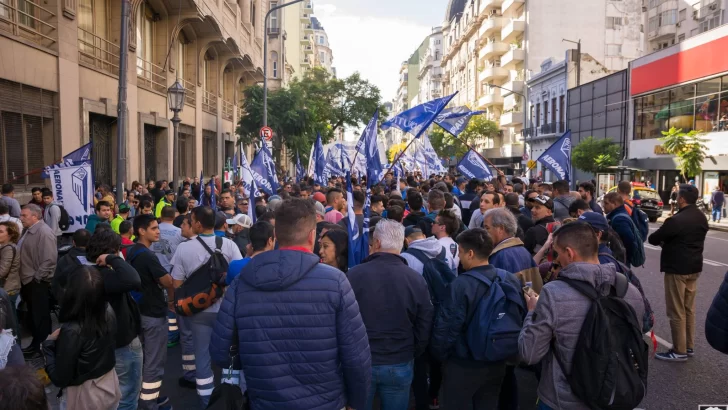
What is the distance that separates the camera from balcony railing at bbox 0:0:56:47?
1166cm

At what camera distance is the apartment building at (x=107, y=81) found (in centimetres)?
1224

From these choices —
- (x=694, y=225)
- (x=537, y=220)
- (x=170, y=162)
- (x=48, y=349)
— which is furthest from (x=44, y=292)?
(x=170, y=162)

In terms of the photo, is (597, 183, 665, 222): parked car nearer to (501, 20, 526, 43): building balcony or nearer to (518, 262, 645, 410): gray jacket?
(518, 262, 645, 410): gray jacket

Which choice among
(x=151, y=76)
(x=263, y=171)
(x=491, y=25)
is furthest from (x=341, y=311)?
(x=491, y=25)

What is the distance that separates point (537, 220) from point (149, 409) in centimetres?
464

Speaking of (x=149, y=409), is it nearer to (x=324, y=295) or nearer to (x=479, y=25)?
(x=324, y=295)

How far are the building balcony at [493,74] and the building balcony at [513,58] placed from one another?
0.61 metres

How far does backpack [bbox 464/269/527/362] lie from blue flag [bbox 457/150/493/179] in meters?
10.1

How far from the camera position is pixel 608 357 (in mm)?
3078

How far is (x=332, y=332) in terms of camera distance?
2996 mm

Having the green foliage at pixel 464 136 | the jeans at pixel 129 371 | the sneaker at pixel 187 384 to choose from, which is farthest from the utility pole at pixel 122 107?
the green foliage at pixel 464 136

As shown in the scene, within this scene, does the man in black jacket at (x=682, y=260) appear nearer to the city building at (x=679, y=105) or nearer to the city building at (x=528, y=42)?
the city building at (x=679, y=105)

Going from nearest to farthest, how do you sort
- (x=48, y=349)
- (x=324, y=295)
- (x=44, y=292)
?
(x=324, y=295)
(x=48, y=349)
(x=44, y=292)

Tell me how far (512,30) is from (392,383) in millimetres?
56895
